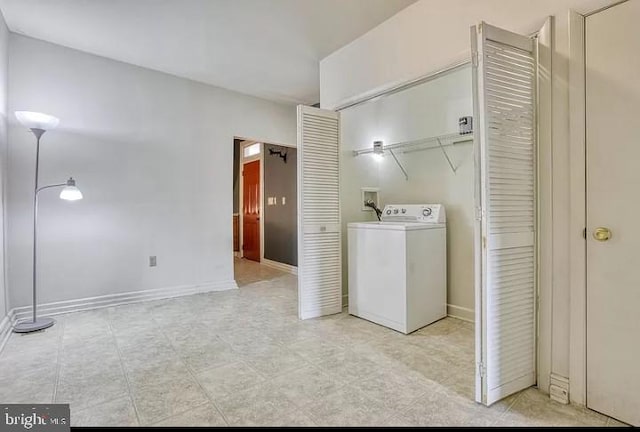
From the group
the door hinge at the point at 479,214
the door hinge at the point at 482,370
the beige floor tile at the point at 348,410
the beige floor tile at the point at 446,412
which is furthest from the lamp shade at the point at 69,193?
the door hinge at the point at 482,370

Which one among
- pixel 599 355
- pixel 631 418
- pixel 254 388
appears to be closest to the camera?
pixel 631 418

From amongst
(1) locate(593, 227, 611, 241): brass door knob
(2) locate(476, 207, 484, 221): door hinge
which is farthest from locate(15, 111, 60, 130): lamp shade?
(1) locate(593, 227, 611, 241): brass door knob

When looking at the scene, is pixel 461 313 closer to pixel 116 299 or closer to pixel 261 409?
pixel 261 409

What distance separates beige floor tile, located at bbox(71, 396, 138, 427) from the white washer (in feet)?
6.39

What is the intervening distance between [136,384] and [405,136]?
3.23 m

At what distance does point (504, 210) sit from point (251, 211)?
5.79m

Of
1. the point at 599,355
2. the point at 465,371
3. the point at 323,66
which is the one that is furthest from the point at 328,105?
the point at 599,355

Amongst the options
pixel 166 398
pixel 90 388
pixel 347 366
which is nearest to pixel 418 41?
pixel 347 366

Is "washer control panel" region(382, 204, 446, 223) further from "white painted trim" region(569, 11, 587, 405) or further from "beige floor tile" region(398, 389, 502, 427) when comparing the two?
"beige floor tile" region(398, 389, 502, 427)

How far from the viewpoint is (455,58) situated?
2.28 m

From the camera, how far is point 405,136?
3631mm

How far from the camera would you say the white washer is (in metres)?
2.74

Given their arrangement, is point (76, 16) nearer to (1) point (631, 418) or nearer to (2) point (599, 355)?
(2) point (599, 355)

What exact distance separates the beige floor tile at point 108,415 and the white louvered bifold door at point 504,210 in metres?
1.76
